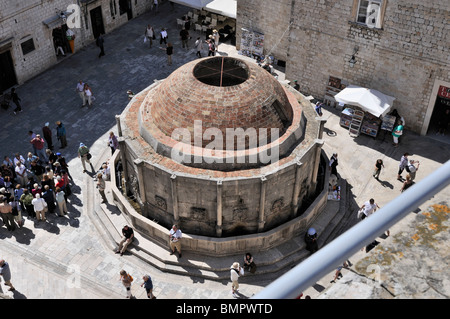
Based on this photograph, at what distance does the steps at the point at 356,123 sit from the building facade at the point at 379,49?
163cm

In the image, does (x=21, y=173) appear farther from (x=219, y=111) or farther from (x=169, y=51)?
(x=169, y=51)

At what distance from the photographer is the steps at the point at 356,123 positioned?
24.6 metres

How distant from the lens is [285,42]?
2923cm

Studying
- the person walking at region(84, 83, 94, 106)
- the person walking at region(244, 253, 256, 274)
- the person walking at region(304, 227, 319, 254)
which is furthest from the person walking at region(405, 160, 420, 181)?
the person walking at region(84, 83, 94, 106)

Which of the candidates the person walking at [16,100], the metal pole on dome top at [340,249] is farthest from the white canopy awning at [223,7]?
the metal pole on dome top at [340,249]

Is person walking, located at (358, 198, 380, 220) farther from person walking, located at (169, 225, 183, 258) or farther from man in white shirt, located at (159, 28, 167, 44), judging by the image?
man in white shirt, located at (159, 28, 167, 44)

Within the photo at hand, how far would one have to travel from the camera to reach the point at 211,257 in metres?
18.6

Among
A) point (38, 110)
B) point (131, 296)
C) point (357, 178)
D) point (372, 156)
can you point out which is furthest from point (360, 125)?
point (38, 110)

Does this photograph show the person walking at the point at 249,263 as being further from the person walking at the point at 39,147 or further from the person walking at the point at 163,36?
the person walking at the point at 163,36

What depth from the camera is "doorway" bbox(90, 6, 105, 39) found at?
32.4 m

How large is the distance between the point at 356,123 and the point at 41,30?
18705mm

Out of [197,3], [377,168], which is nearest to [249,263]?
[377,168]

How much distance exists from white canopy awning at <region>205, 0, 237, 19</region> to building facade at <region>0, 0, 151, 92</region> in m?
6.79
